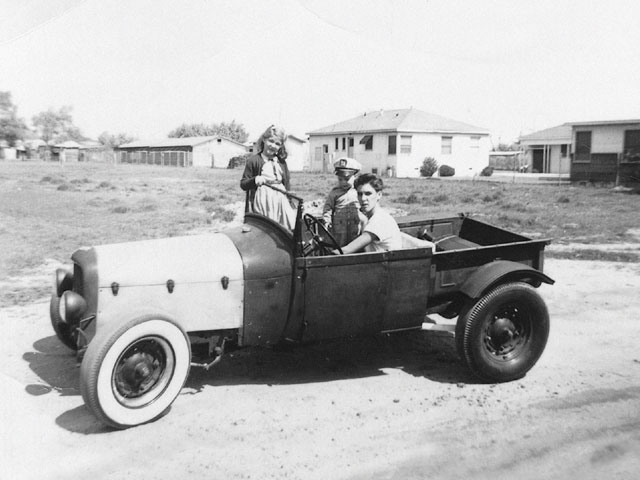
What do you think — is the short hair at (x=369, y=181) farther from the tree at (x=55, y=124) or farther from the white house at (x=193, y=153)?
the tree at (x=55, y=124)

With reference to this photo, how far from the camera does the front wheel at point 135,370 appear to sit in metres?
3.75

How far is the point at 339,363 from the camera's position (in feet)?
17.4

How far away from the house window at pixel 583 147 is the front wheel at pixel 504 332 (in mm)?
26775

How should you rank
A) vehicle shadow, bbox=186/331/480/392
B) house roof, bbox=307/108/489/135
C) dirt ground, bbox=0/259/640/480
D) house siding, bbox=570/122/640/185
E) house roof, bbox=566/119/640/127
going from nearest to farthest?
1. dirt ground, bbox=0/259/640/480
2. vehicle shadow, bbox=186/331/480/392
3. house roof, bbox=566/119/640/127
4. house siding, bbox=570/122/640/185
5. house roof, bbox=307/108/489/135

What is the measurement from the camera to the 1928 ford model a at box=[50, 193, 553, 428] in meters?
3.97

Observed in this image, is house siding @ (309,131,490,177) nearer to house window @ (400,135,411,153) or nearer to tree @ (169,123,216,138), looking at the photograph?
house window @ (400,135,411,153)

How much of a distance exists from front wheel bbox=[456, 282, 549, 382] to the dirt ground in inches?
5.9

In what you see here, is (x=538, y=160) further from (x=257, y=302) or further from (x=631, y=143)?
(x=257, y=302)

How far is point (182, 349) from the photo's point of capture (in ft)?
13.4

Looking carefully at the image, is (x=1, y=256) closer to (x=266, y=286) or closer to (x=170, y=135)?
(x=266, y=286)

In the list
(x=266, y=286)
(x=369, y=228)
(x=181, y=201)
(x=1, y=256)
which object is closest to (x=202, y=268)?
(x=266, y=286)

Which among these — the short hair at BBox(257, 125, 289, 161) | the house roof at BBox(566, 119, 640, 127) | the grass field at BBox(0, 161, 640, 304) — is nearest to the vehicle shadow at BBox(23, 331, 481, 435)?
the short hair at BBox(257, 125, 289, 161)

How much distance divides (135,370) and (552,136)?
129 feet

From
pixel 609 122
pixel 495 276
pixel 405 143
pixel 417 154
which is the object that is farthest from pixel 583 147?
pixel 495 276
